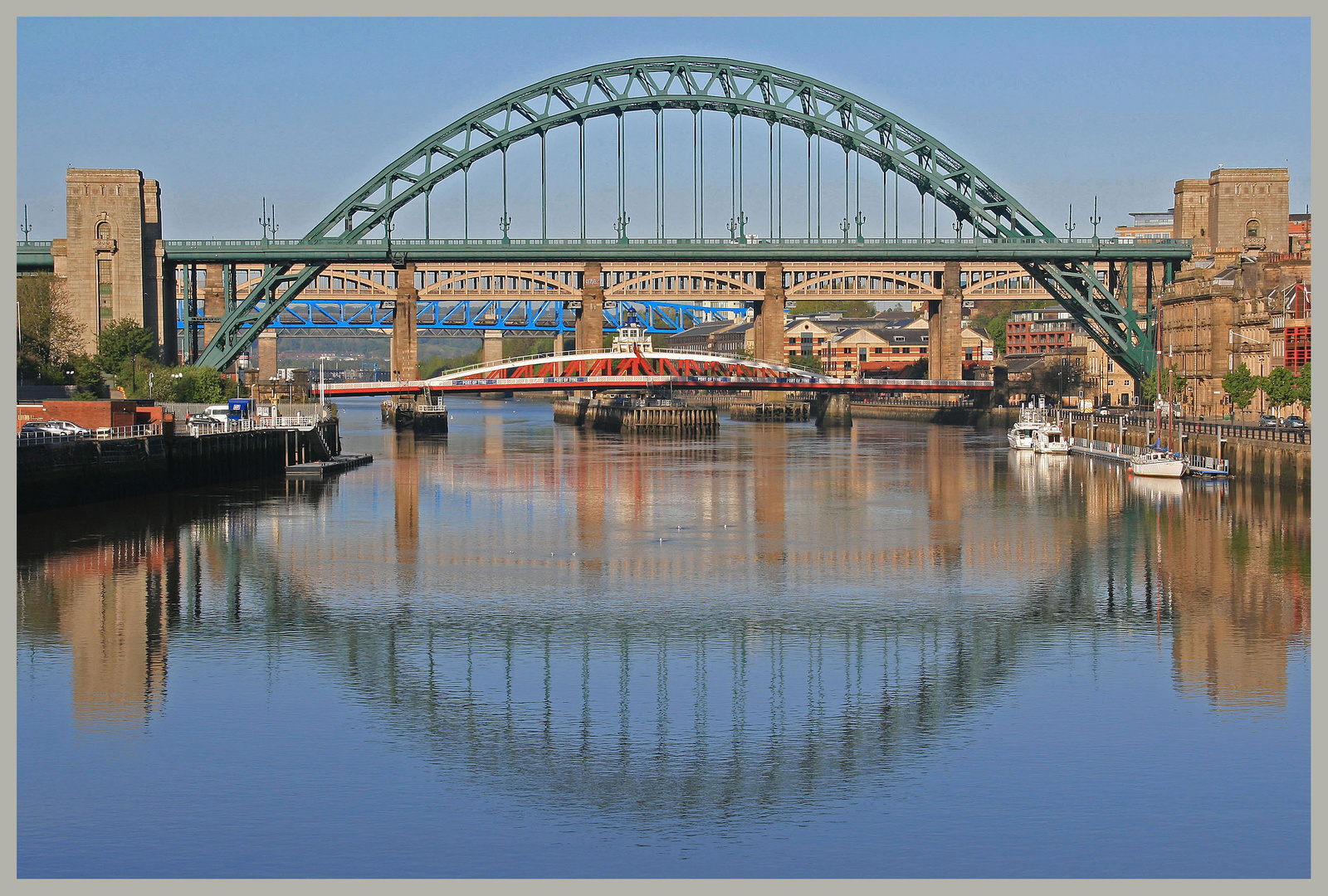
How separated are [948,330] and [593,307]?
27.9m

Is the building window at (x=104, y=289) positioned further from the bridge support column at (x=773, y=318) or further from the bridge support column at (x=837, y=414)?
the bridge support column at (x=837, y=414)

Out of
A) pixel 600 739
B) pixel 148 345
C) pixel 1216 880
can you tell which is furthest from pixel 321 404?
pixel 1216 880

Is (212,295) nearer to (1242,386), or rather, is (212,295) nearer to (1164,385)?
(1164,385)

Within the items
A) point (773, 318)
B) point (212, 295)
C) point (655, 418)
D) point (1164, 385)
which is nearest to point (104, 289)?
point (212, 295)

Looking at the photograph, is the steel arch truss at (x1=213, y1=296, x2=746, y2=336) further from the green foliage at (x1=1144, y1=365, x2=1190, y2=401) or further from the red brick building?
the green foliage at (x1=1144, y1=365, x2=1190, y2=401)

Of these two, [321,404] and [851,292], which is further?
[851,292]

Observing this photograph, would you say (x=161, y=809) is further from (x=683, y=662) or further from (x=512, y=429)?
(x=512, y=429)

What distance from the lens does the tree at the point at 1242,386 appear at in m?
76.7

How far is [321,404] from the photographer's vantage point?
93500 mm

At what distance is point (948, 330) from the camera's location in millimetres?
127438

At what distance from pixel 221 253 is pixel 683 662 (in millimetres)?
75690

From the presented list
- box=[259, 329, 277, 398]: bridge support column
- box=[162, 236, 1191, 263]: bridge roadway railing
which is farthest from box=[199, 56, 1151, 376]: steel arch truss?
box=[259, 329, 277, 398]: bridge support column

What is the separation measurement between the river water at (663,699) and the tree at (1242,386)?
84.9 ft

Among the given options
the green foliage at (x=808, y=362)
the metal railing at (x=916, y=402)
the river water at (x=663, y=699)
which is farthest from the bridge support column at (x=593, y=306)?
the river water at (x=663, y=699)
